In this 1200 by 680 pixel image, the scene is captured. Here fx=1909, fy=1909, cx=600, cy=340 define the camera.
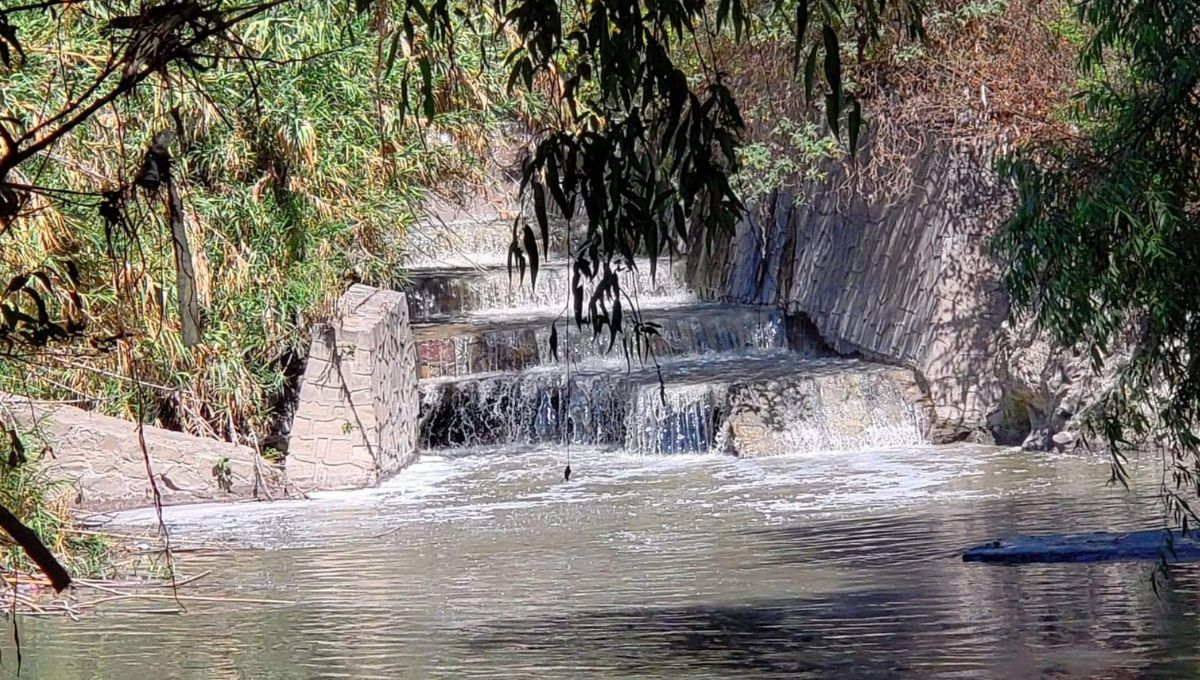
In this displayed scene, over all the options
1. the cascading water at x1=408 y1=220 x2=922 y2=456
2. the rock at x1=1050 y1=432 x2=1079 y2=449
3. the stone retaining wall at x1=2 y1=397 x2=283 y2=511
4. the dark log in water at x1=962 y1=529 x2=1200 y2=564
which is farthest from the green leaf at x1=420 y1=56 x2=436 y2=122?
the rock at x1=1050 y1=432 x2=1079 y2=449

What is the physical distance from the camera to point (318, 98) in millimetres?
15039

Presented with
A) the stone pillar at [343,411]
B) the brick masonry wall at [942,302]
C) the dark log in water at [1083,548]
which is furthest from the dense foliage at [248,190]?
the dark log in water at [1083,548]

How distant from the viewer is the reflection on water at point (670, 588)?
7.93 meters

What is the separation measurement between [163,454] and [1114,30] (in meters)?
8.32

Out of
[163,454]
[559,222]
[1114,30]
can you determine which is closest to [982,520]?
[1114,30]

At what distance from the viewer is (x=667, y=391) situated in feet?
56.6

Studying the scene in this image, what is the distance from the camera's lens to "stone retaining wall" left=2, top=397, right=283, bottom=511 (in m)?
13.6

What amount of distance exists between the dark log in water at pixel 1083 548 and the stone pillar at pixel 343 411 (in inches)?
244

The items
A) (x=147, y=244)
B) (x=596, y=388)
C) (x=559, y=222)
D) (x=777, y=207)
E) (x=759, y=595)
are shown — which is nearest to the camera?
(x=759, y=595)

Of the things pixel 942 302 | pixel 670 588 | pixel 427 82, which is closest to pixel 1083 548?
pixel 670 588

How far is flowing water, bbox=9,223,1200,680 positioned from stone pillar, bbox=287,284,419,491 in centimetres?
33

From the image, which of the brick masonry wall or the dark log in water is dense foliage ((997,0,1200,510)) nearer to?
the dark log in water

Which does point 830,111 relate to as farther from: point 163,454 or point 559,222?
point 559,222

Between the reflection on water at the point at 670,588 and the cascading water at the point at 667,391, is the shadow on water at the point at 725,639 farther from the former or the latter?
the cascading water at the point at 667,391
